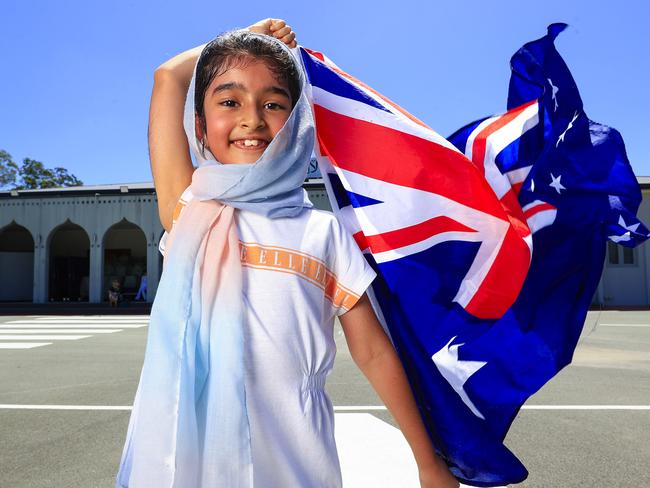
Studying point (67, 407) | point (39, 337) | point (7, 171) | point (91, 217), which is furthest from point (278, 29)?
point (7, 171)

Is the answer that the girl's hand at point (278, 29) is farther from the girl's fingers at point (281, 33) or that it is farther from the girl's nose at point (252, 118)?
the girl's nose at point (252, 118)

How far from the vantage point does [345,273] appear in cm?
130

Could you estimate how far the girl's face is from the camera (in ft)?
4.38

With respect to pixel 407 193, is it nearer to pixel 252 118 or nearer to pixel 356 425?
pixel 252 118

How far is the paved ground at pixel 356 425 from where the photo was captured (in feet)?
10.7

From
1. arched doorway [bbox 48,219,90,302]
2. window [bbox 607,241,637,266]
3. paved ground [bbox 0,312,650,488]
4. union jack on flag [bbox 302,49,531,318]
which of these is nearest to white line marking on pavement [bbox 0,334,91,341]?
paved ground [bbox 0,312,650,488]

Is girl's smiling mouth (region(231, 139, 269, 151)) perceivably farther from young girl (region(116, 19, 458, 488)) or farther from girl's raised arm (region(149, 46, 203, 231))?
girl's raised arm (region(149, 46, 203, 231))

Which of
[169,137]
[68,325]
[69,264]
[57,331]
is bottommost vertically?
[68,325]

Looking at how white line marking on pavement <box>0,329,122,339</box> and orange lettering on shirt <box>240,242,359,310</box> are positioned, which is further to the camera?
white line marking on pavement <box>0,329,122,339</box>

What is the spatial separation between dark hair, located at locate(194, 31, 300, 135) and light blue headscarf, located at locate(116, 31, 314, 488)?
14 centimetres

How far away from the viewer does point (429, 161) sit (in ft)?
6.46

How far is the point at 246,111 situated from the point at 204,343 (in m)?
0.62

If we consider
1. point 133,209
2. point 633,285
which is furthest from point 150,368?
point 633,285

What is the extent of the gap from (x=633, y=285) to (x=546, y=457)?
23697mm
